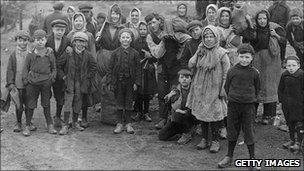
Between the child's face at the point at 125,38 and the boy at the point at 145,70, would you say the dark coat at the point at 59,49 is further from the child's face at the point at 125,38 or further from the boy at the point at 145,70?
the boy at the point at 145,70

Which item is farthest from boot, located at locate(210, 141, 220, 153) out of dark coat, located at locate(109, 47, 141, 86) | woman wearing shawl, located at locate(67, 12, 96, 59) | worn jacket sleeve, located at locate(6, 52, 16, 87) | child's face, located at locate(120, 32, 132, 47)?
worn jacket sleeve, located at locate(6, 52, 16, 87)

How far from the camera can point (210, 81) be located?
6.12 meters

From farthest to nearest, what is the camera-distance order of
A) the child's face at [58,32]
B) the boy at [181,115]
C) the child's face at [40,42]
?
the child's face at [58,32]
the child's face at [40,42]
the boy at [181,115]

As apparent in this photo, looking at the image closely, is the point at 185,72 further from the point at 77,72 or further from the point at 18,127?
the point at 18,127

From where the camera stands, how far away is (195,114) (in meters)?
6.25

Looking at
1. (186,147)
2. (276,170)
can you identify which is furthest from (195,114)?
(276,170)

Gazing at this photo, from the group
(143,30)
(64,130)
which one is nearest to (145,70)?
(143,30)

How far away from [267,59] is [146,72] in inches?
81.8

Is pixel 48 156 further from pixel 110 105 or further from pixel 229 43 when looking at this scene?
pixel 229 43

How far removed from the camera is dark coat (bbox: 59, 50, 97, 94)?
6934mm

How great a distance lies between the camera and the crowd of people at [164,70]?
20.1 ft

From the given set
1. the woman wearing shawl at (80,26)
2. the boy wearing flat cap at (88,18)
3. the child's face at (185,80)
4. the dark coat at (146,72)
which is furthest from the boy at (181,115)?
the boy wearing flat cap at (88,18)

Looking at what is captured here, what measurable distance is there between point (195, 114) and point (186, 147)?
0.57 metres

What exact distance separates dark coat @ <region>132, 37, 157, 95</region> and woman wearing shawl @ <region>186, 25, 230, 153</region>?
1.47 m
